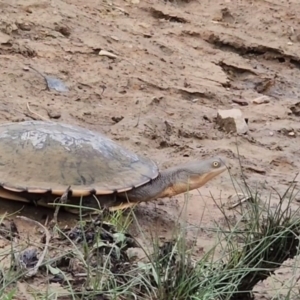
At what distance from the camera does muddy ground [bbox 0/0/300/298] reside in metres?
5.61

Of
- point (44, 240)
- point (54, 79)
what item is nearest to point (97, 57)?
point (54, 79)

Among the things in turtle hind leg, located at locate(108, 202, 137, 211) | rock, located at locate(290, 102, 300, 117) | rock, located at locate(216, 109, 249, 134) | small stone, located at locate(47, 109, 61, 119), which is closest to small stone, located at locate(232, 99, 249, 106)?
rock, located at locate(290, 102, 300, 117)

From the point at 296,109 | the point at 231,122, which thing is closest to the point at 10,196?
the point at 231,122

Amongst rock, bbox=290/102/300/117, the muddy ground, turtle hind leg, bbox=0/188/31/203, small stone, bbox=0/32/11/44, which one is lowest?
rock, bbox=290/102/300/117

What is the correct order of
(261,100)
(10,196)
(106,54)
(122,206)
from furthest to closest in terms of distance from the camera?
1. (261,100)
2. (106,54)
3. (122,206)
4. (10,196)

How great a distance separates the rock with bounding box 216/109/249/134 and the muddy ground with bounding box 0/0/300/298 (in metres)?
0.08

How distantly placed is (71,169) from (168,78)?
114 inches

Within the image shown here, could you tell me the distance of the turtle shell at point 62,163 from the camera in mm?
4113

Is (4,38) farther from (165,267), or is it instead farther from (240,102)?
(165,267)

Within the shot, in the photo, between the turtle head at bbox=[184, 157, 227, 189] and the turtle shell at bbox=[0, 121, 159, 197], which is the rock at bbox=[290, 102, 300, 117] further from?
the turtle shell at bbox=[0, 121, 159, 197]

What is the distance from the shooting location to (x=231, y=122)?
6.29m

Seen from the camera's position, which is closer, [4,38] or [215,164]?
[215,164]

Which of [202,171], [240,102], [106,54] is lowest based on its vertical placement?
[240,102]

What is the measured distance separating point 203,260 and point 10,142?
5.64ft
